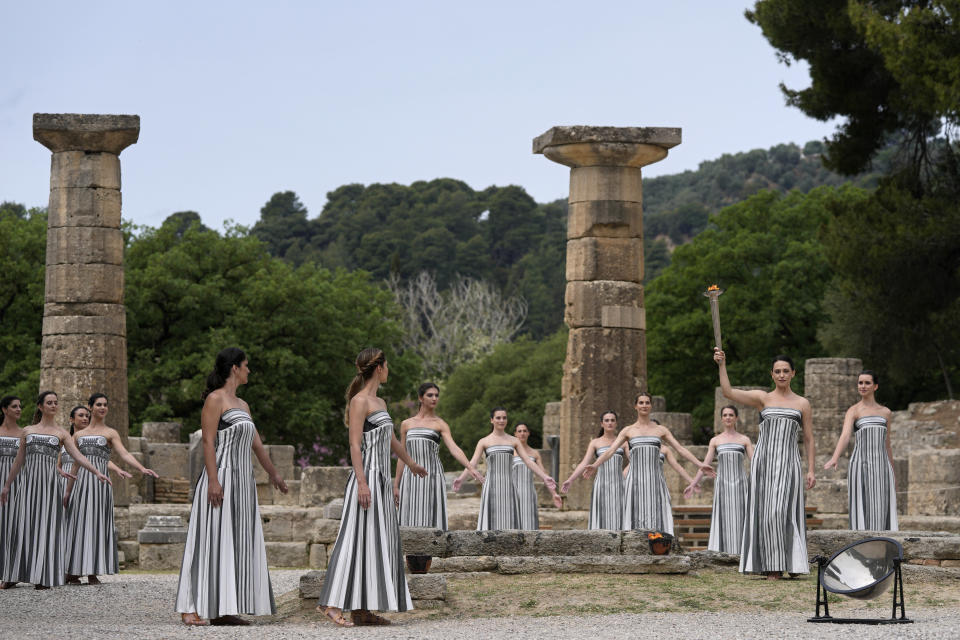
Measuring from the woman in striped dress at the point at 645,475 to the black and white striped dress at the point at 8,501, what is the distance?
18.2ft

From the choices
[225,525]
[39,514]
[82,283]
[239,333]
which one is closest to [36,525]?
[39,514]

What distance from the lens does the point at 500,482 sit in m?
17.1

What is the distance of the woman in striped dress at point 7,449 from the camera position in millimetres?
14742

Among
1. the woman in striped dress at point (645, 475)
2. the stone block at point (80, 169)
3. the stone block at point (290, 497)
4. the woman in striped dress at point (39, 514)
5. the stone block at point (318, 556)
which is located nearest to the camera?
the woman in striped dress at point (39, 514)

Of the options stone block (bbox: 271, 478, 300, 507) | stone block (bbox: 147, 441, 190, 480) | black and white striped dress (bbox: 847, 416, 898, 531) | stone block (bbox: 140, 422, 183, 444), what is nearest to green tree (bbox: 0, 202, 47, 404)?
stone block (bbox: 140, 422, 183, 444)

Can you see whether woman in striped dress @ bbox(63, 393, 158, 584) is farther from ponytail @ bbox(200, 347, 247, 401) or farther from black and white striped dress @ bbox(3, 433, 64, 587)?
ponytail @ bbox(200, 347, 247, 401)

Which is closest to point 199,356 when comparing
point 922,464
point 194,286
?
point 194,286

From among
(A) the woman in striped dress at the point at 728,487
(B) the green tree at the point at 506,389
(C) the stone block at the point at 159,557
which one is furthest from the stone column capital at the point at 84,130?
(B) the green tree at the point at 506,389

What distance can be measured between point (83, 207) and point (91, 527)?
7773 millimetres

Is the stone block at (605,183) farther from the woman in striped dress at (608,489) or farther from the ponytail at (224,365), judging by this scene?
the ponytail at (224,365)

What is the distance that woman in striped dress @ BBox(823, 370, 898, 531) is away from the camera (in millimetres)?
15633

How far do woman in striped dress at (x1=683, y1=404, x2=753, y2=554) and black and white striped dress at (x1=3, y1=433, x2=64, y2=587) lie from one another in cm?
621

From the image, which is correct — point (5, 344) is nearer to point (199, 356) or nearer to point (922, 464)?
point (199, 356)

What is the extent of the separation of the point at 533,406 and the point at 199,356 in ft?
61.9
